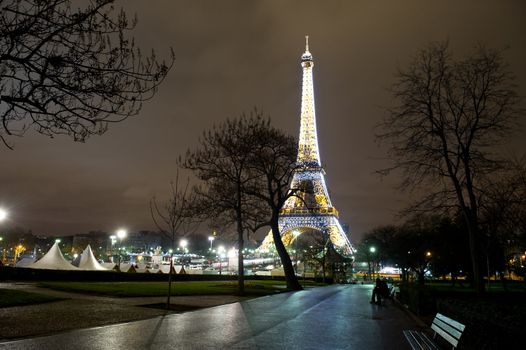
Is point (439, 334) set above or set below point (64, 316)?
below

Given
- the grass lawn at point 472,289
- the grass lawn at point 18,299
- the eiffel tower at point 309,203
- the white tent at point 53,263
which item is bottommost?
the grass lawn at point 472,289

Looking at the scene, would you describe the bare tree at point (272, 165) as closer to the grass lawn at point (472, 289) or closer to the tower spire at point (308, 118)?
the grass lawn at point (472, 289)

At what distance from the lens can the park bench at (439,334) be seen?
322 inches

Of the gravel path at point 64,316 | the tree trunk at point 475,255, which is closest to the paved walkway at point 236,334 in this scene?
the gravel path at point 64,316

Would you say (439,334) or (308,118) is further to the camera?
(308,118)

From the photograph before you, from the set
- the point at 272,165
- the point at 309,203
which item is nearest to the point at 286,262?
the point at 272,165

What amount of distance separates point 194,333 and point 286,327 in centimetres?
309

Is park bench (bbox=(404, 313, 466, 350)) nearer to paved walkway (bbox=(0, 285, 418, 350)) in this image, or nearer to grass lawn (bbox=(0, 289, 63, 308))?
paved walkway (bbox=(0, 285, 418, 350))

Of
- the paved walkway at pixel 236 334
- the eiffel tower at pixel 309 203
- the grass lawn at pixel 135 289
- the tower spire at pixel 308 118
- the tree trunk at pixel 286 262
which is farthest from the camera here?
the tower spire at pixel 308 118

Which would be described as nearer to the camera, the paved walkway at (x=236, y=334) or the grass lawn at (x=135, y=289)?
the paved walkway at (x=236, y=334)

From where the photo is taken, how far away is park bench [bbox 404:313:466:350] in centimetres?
817

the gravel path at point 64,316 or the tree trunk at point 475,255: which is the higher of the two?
the tree trunk at point 475,255

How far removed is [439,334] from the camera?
34.6 ft

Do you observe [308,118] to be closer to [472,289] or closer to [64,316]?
[472,289]
